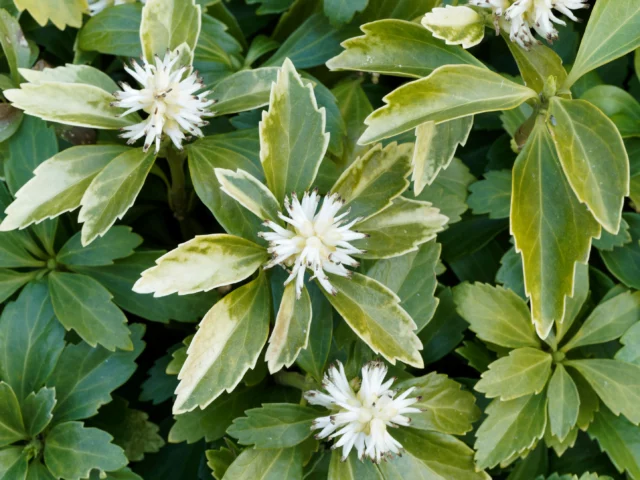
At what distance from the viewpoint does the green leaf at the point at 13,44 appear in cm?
107

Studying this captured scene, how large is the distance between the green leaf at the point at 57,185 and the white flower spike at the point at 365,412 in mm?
450

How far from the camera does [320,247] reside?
0.84 metres

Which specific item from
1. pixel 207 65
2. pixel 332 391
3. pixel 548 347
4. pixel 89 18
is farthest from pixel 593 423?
pixel 89 18

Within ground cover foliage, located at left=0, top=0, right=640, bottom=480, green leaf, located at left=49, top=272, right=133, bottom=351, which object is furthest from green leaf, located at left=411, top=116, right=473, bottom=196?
green leaf, located at left=49, top=272, right=133, bottom=351

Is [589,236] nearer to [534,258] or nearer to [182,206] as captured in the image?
[534,258]

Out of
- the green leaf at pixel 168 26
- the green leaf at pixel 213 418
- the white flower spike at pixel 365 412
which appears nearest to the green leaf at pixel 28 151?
the green leaf at pixel 168 26

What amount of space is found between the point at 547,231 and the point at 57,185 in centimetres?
70

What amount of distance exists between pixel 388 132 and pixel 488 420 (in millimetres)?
480

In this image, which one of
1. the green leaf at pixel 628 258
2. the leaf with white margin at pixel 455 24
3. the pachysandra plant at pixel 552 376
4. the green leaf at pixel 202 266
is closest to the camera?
the green leaf at pixel 202 266

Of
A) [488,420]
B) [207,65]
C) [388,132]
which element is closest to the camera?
[388,132]

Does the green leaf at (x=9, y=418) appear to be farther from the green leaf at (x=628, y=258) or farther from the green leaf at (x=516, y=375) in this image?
the green leaf at (x=628, y=258)

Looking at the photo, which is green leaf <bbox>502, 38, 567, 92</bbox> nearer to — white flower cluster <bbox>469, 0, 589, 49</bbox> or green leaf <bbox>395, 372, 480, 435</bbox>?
white flower cluster <bbox>469, 0, 589, 49</bbox>

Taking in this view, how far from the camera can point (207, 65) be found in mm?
1131

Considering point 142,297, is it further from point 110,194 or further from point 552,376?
point 552,376
